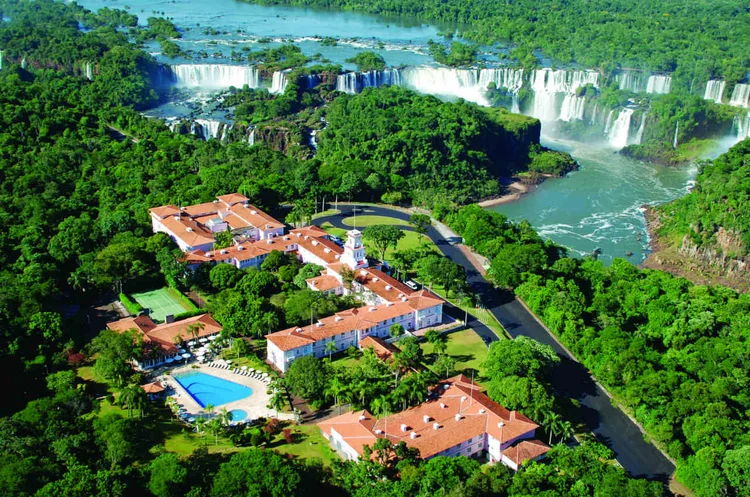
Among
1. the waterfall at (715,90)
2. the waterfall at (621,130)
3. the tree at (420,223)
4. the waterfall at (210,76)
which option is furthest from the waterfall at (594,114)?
the waterfall at (210,76)

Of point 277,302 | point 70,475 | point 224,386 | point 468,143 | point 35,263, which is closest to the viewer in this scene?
point 70,475

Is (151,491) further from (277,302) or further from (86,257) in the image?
(86,257)

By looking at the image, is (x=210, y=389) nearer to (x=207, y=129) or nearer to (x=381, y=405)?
(x=381, y=405)

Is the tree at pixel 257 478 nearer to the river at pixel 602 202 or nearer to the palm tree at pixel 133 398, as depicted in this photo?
the palm tree at pixel 133 398

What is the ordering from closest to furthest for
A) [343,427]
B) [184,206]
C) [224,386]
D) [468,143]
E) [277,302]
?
[343,427], [224,386], [277,302], [184,206], [468,143]

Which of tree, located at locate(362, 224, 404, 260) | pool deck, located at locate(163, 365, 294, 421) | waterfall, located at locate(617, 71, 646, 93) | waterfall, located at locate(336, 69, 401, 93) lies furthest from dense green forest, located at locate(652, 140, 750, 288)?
waterfall, located at locate(336, 69, 401, 93)

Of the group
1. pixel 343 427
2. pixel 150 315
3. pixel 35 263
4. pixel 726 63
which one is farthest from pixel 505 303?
pixel 726 63

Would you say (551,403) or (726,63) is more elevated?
(726,63)
